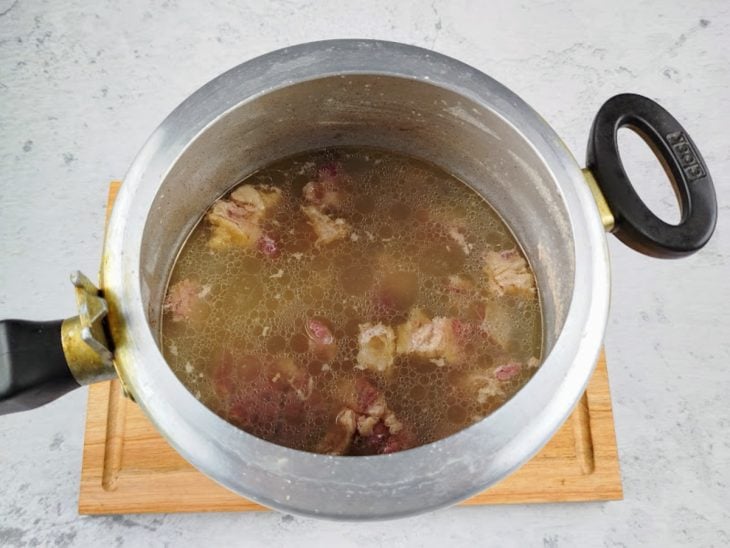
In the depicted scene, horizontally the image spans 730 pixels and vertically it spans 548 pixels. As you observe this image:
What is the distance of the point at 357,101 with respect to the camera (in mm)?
864

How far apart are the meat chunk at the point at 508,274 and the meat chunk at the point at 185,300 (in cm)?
36

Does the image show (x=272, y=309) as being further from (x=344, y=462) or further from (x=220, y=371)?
(x=344, y=462)

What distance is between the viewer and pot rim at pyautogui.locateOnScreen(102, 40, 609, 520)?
641mm

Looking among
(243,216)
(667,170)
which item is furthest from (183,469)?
(667,170)

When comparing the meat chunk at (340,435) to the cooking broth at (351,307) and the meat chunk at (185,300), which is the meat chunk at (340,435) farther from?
the meat chunk at (185,300)

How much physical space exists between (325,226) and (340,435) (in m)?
0.27

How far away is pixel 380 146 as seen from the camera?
971 mm

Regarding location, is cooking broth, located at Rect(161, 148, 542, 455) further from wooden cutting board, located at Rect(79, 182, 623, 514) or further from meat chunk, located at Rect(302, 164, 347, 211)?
wooden cutting board, located at Rect(79, 182, 623, 514)

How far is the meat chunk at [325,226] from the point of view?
0.91m

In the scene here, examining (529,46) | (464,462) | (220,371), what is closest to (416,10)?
(529,46)

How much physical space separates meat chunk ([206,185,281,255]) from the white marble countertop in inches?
17.0

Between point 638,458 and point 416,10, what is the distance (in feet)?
3.09

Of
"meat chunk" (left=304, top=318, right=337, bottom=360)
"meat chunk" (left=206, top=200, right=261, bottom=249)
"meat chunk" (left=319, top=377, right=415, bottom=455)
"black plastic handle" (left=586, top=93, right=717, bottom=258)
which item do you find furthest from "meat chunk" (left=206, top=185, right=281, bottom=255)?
"black plastic handle" (left=586, top=93, right=717, bottom=258)

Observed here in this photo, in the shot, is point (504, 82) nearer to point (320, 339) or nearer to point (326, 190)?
point (326, 190)
